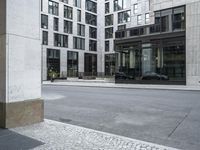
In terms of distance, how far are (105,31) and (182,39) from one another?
121ft

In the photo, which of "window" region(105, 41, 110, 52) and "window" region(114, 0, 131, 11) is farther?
"window" region(105, 41, 110, 52)

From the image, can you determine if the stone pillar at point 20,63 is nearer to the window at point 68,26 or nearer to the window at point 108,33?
the window at point 68,26

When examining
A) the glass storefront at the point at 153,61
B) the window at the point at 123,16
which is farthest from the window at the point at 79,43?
the glass storefront at the point at 153,61

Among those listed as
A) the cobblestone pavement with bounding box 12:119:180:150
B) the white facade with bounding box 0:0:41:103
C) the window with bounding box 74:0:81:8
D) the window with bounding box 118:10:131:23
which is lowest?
the cobblestone pavement with bounding box 12:119:180:150

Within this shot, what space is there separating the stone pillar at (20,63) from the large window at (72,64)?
148 ft

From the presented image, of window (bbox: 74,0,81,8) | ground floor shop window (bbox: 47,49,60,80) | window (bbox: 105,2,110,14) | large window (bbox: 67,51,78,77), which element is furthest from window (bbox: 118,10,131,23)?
ground floor shop window (bbox: 47,49,60,80)

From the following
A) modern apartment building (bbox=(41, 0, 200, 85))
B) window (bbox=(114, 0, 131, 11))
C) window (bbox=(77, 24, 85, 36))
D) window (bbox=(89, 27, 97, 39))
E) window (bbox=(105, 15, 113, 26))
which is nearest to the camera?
modern apartment building (bbox=(41, 0, 200, 85))

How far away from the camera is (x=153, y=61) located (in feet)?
91.1

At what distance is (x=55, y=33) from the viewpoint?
49469mm

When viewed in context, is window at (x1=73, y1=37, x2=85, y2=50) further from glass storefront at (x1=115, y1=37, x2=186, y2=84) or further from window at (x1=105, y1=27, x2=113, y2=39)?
glass storefront at (x1=115, y1=37, x2=186, y2=84)

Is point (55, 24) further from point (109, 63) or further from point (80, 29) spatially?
point (109, 63)

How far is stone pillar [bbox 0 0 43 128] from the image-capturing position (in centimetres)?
620

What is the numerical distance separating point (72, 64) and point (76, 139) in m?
48.5

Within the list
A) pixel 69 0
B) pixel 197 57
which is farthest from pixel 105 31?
pixel 197 57
